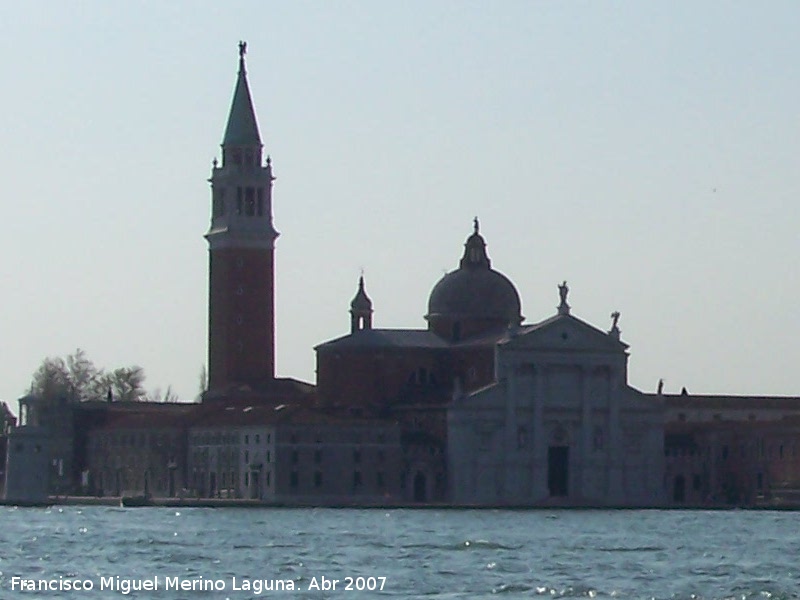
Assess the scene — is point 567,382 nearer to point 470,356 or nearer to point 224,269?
point 470,356

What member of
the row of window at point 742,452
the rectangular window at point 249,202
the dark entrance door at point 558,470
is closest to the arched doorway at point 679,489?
the row of window at point 742,452

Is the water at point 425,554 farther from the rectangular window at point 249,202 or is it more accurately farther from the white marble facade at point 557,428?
the rectangular window at point 249,202

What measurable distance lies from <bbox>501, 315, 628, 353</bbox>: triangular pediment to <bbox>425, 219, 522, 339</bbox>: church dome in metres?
6.99

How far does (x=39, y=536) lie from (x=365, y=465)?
107ft

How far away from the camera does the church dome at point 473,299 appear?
12006 centimetres

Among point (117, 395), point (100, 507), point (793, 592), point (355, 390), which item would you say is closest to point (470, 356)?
point (355, 390)

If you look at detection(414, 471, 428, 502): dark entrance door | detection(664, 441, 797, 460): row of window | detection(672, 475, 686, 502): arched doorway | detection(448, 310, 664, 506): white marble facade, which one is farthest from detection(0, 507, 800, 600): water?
detection(664, 441, 797, 460): row of window

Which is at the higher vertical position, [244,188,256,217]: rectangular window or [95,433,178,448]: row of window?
[244,188,256,217]: rectangular window

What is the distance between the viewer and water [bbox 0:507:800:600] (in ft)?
189

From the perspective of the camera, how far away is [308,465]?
361 ft

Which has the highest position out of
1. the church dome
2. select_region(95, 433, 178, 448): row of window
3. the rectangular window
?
the rectangular window

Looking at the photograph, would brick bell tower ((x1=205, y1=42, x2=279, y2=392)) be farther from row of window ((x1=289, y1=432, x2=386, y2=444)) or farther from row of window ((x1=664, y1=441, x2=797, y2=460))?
row of window ((x1=664, y1=441, x2=797, y2=460))

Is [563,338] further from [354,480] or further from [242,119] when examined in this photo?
[242,119]

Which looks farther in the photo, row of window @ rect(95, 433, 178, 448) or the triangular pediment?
row of window @ rect(95, 433, 178, 448)
